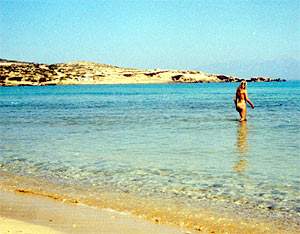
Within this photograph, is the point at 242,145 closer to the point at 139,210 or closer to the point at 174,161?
the point at 174,161

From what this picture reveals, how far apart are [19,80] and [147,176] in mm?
158287

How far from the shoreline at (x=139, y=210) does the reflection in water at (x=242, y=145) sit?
3640 millimetres

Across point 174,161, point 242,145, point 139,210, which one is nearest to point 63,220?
point 139,210

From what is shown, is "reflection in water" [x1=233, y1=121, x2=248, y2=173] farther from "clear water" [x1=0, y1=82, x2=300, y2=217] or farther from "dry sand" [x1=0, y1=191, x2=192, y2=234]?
"dry sand" [x1=0, y1=191, x2=192, y2=234]

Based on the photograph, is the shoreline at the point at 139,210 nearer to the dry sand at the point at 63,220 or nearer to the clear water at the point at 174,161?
the dry sand at the point at 63,220

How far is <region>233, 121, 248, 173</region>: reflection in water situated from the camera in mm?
12352

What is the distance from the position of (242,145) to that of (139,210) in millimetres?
8853

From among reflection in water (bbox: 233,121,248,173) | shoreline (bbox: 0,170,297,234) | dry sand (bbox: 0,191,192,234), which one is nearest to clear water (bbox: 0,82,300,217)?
reflection in water (bbox: 233,121,248,173)

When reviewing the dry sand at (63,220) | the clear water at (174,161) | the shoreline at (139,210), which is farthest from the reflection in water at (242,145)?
the dry sand at (63,220)

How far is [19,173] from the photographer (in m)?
12.3

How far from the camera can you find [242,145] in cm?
1678

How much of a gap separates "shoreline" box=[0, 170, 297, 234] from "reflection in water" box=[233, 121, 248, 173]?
3.64 m

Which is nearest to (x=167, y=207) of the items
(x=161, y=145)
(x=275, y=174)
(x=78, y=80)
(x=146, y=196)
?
(x=146, y=196)

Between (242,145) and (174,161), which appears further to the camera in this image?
(242,145)
